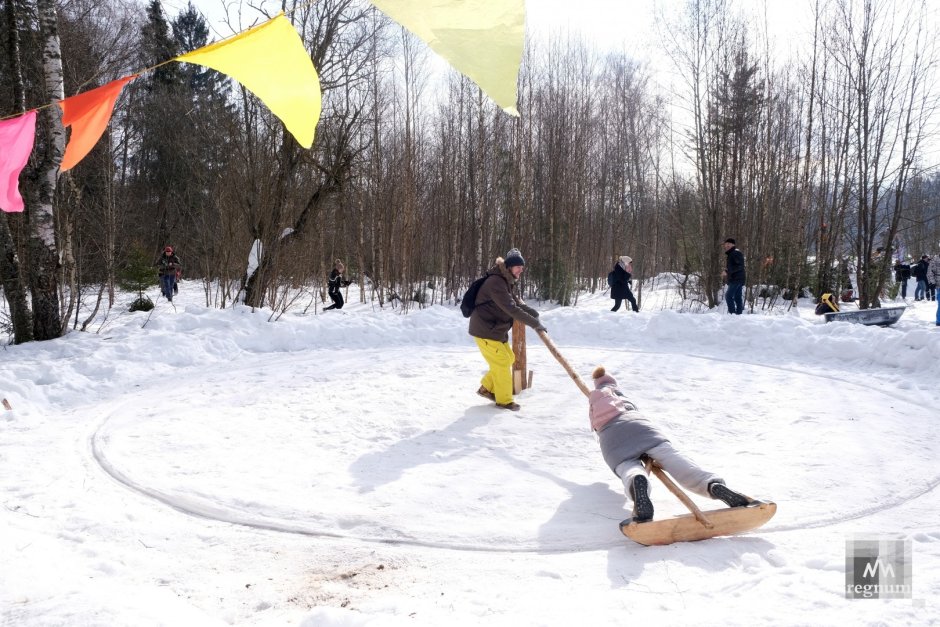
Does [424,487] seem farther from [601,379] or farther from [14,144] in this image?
[14,144]

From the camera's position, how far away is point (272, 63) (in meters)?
3.69

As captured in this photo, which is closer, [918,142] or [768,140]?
[918,142]

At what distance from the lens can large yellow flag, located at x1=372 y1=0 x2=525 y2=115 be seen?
9.77 ft

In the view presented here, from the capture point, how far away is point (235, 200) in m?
12.6

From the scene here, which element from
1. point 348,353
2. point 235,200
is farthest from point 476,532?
point 235,200

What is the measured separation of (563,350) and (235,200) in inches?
301

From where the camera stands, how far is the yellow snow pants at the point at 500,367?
636 centimetres

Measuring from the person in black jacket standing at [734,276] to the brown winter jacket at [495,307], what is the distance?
291 inches

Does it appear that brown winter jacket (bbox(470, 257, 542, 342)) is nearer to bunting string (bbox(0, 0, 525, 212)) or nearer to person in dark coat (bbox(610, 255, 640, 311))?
bunting string (bbox(0, 0, 525, 212))

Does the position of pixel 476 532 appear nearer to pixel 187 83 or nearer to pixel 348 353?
pixel 348 353

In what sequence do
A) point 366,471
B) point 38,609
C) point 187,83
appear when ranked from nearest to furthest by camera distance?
point 38,609, point 366,471, point 187,83

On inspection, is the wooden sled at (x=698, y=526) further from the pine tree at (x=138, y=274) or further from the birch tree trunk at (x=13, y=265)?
the pine tree at (x=138, y=274)

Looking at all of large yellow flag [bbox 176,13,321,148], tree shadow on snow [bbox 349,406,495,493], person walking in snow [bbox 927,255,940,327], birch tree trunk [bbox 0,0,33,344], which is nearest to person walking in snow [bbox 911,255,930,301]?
person walking in snow [bbox 927,255,940,327]

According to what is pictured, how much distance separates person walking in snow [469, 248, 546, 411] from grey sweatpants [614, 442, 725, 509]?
265 cm
